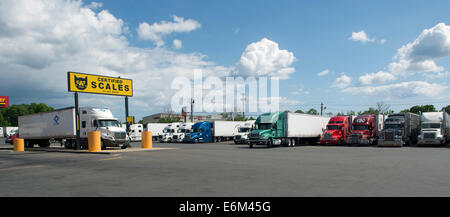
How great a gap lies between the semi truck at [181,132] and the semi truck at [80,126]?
59.0ft

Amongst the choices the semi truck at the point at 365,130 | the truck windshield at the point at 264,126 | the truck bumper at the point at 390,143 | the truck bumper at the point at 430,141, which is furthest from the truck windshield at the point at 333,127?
the truck windshield at the point at 264,126

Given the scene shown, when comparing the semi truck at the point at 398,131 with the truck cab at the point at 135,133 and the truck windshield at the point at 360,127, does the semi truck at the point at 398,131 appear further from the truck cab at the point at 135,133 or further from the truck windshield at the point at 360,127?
the truck cab at the point at 135,133

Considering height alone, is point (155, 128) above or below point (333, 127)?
below

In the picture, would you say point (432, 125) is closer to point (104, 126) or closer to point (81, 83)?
point (104, 126)

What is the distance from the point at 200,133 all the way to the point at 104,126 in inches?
811

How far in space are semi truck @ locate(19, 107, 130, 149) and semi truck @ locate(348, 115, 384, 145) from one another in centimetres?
2277

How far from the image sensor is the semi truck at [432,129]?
95.9 feet

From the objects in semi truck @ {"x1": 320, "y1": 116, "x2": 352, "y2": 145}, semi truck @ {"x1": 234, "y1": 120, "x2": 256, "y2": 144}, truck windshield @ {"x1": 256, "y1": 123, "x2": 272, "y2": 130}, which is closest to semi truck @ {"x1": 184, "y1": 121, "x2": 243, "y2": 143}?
semi truck @ {"x1": 234, "y1": 120, "x2": 256, "y2": 144}

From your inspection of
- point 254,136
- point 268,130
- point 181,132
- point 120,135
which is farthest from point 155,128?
point 268,130

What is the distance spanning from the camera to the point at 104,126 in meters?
26.2
